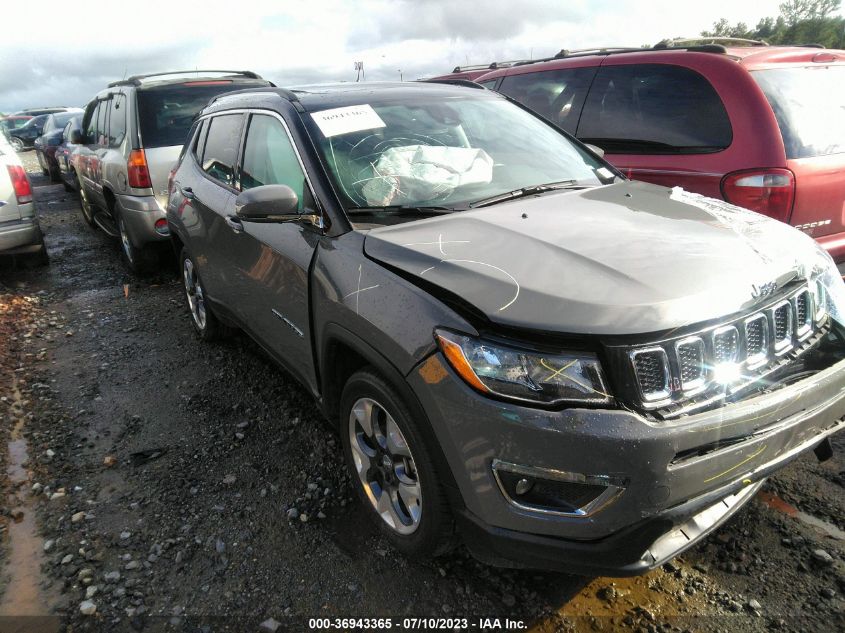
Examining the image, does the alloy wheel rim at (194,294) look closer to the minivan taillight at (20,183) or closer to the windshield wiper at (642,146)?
the minivan taillight at (20,183)

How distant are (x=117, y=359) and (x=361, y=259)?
311 cm

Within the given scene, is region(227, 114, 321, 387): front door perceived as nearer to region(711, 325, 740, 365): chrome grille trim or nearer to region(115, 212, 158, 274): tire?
region(711, 325, 740, 365): chrome grille trim

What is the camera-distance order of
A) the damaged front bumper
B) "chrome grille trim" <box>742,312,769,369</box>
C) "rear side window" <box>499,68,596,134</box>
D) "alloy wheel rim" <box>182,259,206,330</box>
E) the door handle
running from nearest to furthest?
the damaged front bumper → "chrome grille trim" <box>742,312,769,369</box> → the door handle → "alloy wheel rim" <box>182,259,206,330</box> → "rear side window" <box>499,68,596,134</box>

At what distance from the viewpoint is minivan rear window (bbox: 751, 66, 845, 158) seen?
3613 millimetres

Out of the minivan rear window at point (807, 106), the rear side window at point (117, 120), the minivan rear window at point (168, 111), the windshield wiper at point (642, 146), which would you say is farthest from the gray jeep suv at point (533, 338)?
the rear side window at point (117, 120)

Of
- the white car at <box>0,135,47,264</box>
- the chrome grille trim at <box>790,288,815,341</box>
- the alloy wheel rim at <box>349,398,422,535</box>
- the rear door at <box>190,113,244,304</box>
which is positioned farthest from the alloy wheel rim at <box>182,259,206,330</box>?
the chrome grille trim at <box>790,288,815,341</box>

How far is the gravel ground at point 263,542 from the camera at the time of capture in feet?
7.29

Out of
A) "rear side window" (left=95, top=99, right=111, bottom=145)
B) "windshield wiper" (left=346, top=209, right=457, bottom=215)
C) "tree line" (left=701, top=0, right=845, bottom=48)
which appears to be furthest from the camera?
"tree line" (left=701, top=0, right=845, bottom=48)

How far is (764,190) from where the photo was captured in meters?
3.53

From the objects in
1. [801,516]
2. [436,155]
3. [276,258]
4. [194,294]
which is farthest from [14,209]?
[801,516]

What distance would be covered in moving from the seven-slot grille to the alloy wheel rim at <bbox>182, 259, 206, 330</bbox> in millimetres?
3625

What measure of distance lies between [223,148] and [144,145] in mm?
2497

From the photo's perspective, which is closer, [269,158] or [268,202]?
[268,202]

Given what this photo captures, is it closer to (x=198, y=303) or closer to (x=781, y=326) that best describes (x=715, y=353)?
(x=781, y=326)
